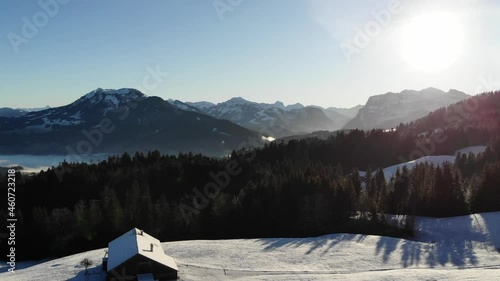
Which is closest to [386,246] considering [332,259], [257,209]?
[332,259]

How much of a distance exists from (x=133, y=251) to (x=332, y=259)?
30.5 m

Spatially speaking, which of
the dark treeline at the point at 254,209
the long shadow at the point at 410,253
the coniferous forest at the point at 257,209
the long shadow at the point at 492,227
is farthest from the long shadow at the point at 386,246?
the long shadow at the point at 492,227

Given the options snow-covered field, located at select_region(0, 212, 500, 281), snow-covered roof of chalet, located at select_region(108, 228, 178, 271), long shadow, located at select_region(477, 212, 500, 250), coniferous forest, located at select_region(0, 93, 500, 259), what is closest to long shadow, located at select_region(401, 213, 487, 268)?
snow-covered field, located at select_region(0, 212, 500, 281)

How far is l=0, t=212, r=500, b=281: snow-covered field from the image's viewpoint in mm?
52812

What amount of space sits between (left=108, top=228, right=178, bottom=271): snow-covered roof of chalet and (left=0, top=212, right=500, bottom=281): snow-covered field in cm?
271

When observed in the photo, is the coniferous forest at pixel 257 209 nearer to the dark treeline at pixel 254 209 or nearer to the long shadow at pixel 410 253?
the dark treeline at pixel 254 209

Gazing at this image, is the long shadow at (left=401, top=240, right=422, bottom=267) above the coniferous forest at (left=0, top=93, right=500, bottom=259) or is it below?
below

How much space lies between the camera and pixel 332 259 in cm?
6250

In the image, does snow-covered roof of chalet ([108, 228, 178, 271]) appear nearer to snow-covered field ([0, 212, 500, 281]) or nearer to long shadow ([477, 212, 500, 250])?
snow-covered field ([0, 212, 500, 281])

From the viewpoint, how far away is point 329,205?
309 ft

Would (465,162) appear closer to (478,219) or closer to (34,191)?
(478,219)

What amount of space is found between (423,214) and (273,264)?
55.0 metres

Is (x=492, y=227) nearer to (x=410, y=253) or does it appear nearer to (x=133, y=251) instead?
(x=410, y=253)

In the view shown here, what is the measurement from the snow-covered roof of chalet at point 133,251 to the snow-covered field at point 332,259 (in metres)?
2.71
